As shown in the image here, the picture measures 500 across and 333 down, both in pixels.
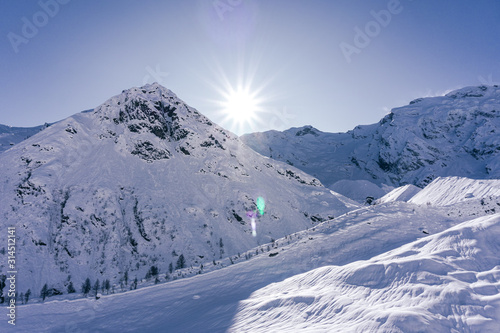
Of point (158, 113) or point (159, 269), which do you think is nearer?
point (159, 269)

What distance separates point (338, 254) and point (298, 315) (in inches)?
348

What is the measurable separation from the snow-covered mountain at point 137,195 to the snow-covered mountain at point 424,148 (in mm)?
64106

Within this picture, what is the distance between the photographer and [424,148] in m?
152

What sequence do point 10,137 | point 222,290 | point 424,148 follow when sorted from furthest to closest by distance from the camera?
point 424,148
point 10,137
point 222,290

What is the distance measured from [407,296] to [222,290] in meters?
10.8

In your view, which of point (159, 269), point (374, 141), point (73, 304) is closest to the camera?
point (73, 304)

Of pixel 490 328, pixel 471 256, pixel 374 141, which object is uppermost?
pixel 374 141

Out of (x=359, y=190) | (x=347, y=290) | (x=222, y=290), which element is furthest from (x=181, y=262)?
(x=359, y=190)

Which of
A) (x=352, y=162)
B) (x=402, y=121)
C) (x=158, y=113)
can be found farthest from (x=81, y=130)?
(x=402, y=121)

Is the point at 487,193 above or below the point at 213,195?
below

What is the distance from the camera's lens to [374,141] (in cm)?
19500

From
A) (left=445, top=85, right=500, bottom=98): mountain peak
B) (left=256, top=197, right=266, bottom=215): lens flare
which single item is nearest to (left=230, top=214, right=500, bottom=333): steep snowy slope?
(left=256, top=197, right=266, bottom=215): lens flare

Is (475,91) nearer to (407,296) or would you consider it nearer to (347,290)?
(347,290)

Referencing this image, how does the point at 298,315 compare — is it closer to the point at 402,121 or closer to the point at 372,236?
the point at 372,236
